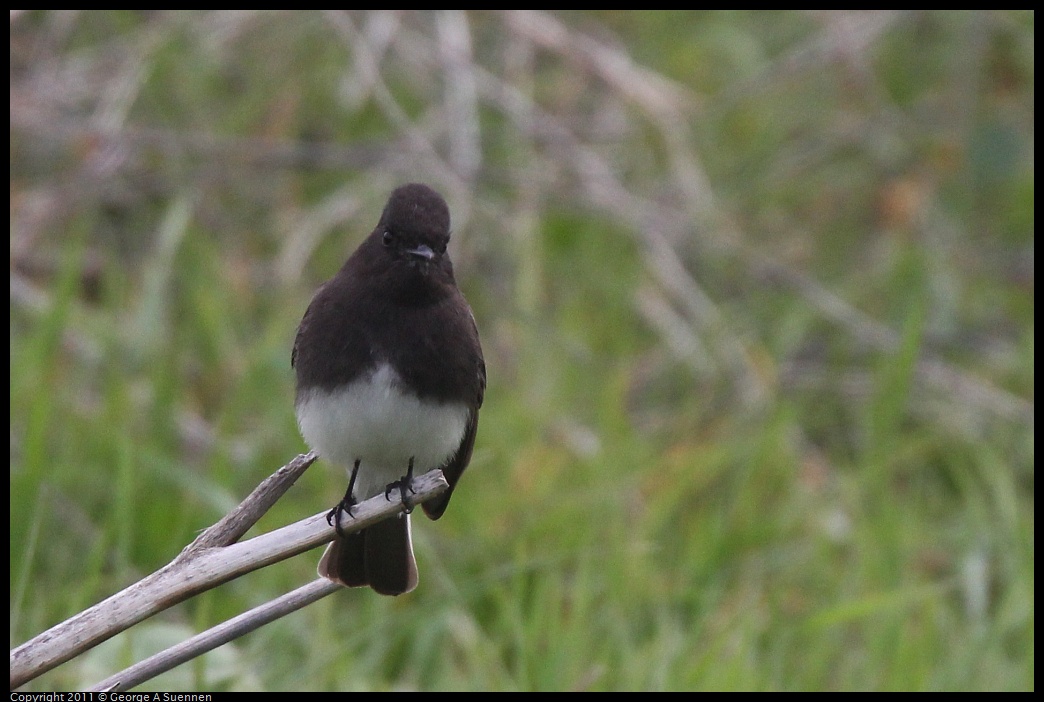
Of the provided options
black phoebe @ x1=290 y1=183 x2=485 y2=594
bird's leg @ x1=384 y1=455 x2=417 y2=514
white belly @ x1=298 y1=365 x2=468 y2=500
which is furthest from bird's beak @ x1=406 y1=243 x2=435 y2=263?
bird's leg @ x1=384 y1=455 x2=417 y2=514

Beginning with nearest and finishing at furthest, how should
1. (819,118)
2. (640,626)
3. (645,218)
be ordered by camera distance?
(640,626) → (645,218) → (819,118)

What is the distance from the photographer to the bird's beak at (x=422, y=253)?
7.94 ft

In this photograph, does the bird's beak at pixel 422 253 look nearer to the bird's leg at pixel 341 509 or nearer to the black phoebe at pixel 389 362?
the black phoebe at pixel 389 362

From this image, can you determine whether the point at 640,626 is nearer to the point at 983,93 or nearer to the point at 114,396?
the point at 114,396

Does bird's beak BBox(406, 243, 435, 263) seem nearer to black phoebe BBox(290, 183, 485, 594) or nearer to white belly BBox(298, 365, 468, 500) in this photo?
black phoebe BBox(290, 183, 485, 594)

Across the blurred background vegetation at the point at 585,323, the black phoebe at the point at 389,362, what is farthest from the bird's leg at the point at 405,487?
the blurred background vegetation at the point at 585,323

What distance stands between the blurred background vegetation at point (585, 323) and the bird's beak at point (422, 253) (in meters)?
0.75

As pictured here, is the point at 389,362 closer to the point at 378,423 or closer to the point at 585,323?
the point at 378,423

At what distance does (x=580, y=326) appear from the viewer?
5496 mm

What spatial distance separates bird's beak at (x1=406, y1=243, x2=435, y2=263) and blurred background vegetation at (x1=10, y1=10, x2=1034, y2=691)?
75 cm

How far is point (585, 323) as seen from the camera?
555 cm

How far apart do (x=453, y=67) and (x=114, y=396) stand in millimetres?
2068

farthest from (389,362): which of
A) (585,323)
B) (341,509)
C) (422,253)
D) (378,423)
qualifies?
(585,323)
